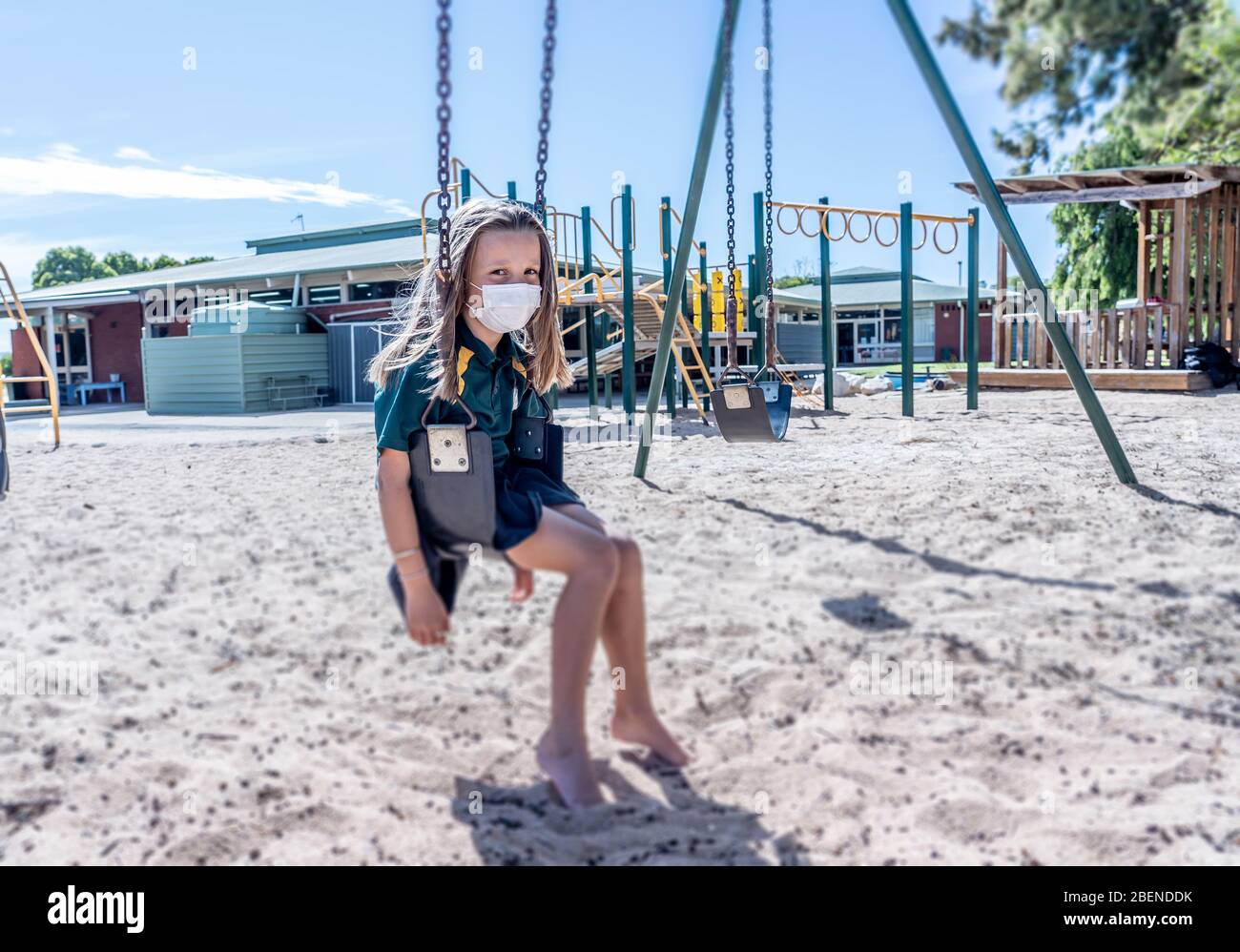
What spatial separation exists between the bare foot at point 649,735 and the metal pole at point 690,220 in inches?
74.5

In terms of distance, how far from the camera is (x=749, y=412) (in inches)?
185

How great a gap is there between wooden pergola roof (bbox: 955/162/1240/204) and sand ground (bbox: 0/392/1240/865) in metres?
9.43

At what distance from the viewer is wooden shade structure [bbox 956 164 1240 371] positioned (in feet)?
40.0

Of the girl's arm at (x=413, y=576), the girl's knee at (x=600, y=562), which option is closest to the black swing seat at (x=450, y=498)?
the girl's arm at (x=413, y=576)

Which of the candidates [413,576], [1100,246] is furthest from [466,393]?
[1100,246]

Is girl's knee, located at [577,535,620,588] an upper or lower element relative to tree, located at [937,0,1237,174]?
lower

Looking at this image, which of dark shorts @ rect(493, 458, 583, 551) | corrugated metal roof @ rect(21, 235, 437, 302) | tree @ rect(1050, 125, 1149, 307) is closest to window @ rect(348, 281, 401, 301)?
corrugated metal roof @ rect(21, 235, 437, 302)

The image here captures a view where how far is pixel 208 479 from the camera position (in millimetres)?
5191

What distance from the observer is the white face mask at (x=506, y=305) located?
2.00 m

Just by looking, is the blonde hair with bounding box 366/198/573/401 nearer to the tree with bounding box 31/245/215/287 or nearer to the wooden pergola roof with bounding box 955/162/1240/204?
the wooden pergola roof with bounding box 955/162/1240/204

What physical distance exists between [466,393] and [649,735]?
2.51ft

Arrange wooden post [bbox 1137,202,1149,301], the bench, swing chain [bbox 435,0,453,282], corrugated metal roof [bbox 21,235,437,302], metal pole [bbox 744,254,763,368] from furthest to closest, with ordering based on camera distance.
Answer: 1. corrugated metal roof [bbox 21,235,437,302]
2. the bench
3. wooden post [bbox 1137,202,1149,301]
4. metal pole [bbox 744,254,763,368]
5. swing chain [bbox 435,0,453,282]

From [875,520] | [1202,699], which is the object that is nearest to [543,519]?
[1202,699]
